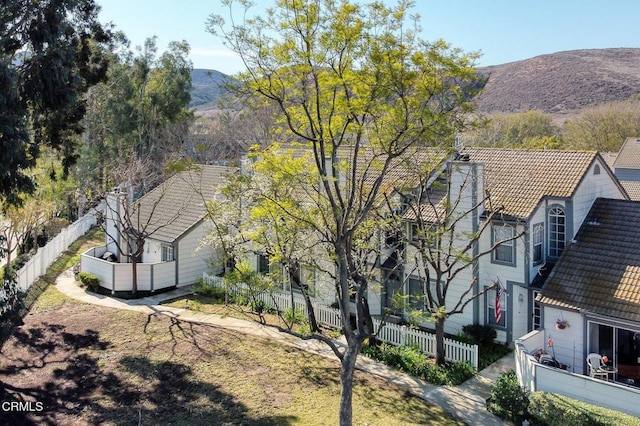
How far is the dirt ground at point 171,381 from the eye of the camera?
13320mm

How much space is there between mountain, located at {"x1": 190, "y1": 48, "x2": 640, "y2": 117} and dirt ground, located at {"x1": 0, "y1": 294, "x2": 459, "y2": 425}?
328ft

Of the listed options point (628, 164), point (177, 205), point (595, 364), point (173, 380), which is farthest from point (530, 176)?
point (628, 164)

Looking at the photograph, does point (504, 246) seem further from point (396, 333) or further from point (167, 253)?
point (167, 253)

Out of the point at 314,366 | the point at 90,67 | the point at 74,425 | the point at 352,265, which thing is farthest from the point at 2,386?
the point at 90,67

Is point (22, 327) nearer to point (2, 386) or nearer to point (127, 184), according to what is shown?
point (2, 386)

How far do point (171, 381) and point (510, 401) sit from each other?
9920mm

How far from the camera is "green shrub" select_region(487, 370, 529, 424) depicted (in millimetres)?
13258

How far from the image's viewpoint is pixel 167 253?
26.2 meters

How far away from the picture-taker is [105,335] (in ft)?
62.5

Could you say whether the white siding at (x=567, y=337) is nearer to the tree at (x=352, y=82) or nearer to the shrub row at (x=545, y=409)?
the shrub row at (x=545, y=409)

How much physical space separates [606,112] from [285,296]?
2193 inches

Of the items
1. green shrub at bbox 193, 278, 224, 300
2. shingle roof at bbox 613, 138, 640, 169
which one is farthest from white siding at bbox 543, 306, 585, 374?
shingle roof at bbox 613, 138, 640, 169

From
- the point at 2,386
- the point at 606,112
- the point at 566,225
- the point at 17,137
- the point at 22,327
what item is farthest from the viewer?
the point at 606,112

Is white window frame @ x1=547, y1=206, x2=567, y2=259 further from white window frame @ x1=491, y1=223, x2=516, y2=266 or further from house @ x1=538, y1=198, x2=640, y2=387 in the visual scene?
white window frame @ x1=491, y1=223, x2=516, y2=266
